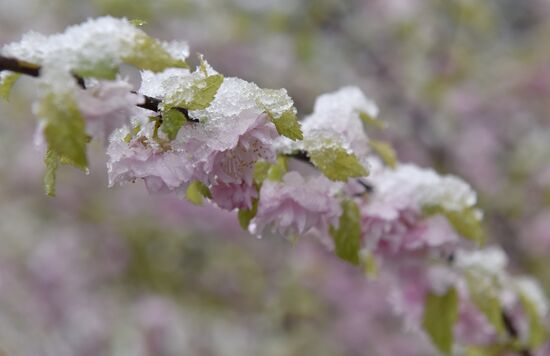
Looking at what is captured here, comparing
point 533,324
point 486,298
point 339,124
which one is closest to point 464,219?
point 486,298

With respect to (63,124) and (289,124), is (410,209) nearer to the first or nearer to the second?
(289,124)

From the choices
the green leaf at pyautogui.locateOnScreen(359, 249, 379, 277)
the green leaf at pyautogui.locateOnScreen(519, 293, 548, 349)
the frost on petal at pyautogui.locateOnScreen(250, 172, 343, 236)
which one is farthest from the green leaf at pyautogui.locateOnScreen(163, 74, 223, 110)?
the green leaf at pyautogui.locateOnScreen(519, 293, 548, 349)

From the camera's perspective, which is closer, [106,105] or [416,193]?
[106,105]

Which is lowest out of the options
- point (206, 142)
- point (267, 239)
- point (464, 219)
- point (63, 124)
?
point (63, 124)

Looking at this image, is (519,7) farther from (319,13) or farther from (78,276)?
(78,276)

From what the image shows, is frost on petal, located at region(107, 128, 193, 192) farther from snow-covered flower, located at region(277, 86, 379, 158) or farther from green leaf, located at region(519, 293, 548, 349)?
green leaf, located at region(519, 293, 548, 349)

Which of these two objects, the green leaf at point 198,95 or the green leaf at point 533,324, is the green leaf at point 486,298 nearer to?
the green leaf at point 533,324

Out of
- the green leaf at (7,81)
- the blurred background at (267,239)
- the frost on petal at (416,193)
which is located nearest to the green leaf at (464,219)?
the frost on petal at (416,193)

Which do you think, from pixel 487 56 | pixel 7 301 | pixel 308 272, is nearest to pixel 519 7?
pixel 487 56
